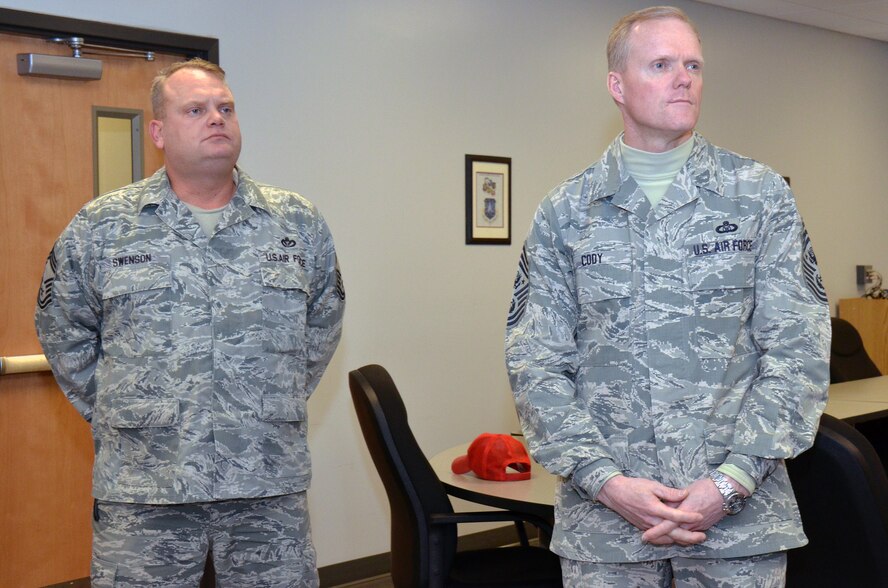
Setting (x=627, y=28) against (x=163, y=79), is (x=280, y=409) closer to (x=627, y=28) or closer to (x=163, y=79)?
(x=163, y=79)

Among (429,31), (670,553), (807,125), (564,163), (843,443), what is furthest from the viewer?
(807,125)

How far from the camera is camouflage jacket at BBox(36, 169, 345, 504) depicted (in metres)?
2.22

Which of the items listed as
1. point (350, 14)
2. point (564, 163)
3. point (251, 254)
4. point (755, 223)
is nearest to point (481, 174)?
point (564, 163)

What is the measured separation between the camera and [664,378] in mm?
1761

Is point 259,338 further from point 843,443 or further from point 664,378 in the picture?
point 843,443

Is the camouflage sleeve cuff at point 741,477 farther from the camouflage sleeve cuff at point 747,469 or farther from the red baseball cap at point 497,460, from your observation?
the red baseball cap at point 497,460

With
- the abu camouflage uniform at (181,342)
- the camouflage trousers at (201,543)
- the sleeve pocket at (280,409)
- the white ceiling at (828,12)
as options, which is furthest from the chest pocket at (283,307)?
the white ceiling at (828,12)

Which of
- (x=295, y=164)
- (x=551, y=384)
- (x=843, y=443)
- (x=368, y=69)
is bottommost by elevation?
(x=843, y=443)

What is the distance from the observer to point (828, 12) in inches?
239

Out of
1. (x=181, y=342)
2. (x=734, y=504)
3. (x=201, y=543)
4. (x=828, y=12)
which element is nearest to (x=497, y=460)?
(x=201, y=543)

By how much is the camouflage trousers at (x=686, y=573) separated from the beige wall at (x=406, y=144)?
254 cm

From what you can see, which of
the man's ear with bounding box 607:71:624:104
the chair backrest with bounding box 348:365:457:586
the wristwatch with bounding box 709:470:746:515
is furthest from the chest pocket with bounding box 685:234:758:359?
the chair backrest with bounding box 348:365:457:586

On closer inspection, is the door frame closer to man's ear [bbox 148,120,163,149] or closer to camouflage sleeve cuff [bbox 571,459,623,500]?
man's ear [bbox 148,120,163,149]

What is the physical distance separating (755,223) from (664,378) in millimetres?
336
